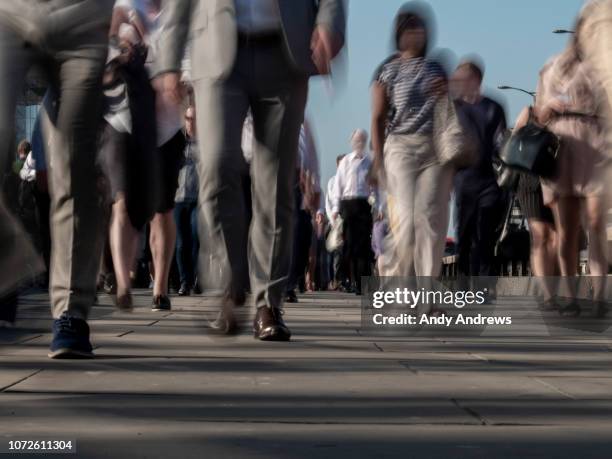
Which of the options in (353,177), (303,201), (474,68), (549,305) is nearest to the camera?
(549,305)

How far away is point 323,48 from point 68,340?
6.42ft

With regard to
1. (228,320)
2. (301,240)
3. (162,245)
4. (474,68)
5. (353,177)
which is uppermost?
(474,68)

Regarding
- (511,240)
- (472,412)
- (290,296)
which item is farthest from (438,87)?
(290,296)

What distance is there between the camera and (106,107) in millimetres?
Result: 9711

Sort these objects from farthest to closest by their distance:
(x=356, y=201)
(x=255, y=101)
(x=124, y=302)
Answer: (x=356, y=201) → (x=124, y=302) → (x=255, y=101)

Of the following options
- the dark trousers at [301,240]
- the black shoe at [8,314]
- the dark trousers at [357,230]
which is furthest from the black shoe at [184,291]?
the black shoe at [8,314]

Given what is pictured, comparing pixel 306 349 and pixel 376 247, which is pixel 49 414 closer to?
pixel 306 349

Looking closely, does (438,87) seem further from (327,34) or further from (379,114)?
(327,34)

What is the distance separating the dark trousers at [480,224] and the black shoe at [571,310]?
6.07 ft

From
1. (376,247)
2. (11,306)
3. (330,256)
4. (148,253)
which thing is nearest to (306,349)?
(11,306)

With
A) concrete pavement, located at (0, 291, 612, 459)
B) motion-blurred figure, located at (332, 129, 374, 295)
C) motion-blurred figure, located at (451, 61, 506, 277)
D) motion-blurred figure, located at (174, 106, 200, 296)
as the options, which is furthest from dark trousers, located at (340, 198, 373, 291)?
concrete pavement, located at (0, 291, 612, 459)

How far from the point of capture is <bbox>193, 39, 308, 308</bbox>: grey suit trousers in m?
6.62

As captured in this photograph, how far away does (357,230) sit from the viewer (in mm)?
17500

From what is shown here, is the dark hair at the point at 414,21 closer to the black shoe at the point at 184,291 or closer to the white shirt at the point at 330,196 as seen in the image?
the black shoe at the point at 184,291
